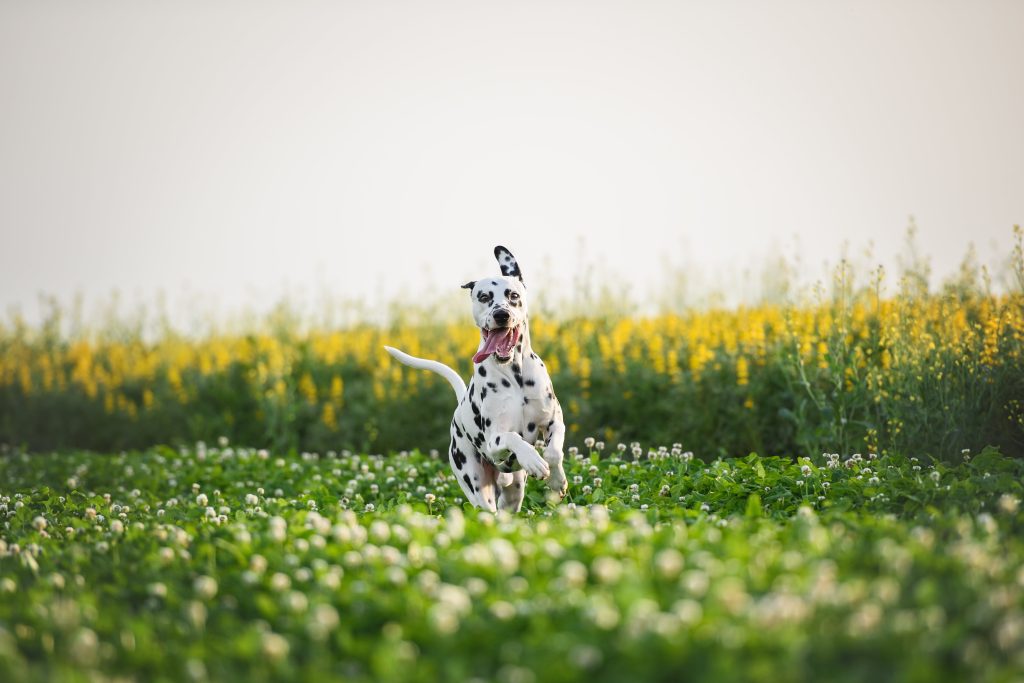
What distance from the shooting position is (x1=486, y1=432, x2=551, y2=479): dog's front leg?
19.6ft

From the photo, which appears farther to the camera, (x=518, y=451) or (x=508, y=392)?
(x=508, y=392)

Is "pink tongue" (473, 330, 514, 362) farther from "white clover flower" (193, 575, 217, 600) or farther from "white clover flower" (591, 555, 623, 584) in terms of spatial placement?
"white clover flower" (193, 575, 217, 600)

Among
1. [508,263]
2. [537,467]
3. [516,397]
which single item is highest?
[508,263]

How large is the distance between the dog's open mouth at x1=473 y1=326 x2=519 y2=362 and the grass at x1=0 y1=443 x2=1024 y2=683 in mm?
1052

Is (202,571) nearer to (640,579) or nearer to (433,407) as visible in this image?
(640,579)

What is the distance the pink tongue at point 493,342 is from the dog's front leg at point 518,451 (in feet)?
1.67

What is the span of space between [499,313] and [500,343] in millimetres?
197

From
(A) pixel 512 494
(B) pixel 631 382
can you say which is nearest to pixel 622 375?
(B) pixel 631 382

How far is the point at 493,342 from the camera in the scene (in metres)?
6.28

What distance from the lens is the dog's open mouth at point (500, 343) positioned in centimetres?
623

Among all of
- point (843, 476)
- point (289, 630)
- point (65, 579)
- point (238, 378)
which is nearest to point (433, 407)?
point (238, 378)

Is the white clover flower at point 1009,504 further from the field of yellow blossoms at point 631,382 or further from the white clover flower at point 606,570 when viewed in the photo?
the field of yellow blossoms at point 631,382

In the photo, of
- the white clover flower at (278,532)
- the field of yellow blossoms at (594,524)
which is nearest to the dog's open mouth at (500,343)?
the field of yellow blossoms at (594,524)

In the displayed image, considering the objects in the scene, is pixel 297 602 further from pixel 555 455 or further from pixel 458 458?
pixel 458 458
